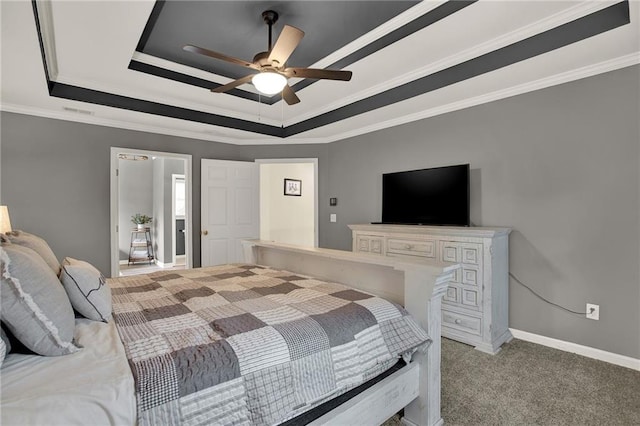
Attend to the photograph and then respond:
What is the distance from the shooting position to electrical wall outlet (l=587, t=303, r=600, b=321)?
2592 mm

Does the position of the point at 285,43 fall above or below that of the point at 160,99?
below

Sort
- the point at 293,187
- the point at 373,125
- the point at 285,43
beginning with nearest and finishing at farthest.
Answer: the point at 285,43, the point at 373,125, the point at 293,187

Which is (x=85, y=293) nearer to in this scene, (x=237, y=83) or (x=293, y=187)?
(x=237, y=83)

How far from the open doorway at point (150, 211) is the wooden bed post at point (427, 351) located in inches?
230

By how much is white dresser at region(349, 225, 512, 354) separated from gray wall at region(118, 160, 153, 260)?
22.4 feet

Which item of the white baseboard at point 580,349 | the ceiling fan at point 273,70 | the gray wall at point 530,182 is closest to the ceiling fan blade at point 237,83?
the ceiling fan at point 273,70

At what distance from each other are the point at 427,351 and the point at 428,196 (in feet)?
7.10

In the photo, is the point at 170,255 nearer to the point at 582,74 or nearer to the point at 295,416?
the point at 295,416

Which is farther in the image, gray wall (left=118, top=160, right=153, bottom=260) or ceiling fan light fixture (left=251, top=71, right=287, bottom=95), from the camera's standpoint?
gray wall (left=118, top=160, right=153, bottom=260)

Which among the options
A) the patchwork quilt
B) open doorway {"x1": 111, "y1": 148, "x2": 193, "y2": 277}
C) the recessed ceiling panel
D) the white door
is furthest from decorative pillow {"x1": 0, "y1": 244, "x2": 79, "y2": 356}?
open doorway {"x1": 111, "y1": 148, "x2": 193, "y2": 277}

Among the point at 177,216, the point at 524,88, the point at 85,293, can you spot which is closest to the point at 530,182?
the point at 524,88

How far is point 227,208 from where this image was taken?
4.85m

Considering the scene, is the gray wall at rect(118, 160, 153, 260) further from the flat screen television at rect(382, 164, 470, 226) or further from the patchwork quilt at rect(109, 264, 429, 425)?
the patchwork quilt at rect(109, 264, 429, 425)

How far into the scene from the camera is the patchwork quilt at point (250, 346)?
1006 mm
